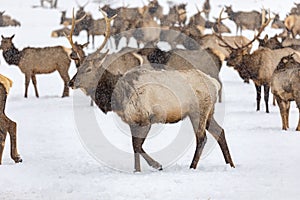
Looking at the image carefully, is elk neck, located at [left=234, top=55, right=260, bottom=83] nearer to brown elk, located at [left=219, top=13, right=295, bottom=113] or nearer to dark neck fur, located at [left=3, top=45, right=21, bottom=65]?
brown elk, located at [left=219, top=13, right=295, bottom=113]

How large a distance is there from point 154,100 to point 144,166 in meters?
0.97

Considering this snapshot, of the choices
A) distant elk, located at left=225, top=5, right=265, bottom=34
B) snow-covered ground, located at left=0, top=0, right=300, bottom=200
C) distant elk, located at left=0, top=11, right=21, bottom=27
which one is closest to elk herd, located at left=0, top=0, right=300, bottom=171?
snow-covered ground, located at left=0, top=0, right=300, bottom=200

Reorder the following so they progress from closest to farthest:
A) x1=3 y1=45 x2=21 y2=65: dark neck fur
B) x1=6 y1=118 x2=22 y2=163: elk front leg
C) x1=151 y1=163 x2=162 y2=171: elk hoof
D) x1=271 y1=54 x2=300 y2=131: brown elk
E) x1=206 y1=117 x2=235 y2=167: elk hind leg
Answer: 1. x1=151 y1=163 x2=162 y2=171: elk hoof
2. x1=206 y1=117 x2=235 y2=167: elk hind leg
3. x1=6 y1=118 x2=22 y2=163: elk front leg
4. x1=271 y1=54 x2=300 y2=131: brown elk
5. x1=3 y1=45 x2=21 y2=65: dark neck fur

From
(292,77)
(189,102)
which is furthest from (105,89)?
(292,77)

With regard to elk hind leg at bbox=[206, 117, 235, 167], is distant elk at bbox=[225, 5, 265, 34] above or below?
below

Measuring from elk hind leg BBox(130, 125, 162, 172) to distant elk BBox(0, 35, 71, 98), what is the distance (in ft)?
22.5

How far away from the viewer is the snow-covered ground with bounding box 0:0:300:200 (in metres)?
5.92

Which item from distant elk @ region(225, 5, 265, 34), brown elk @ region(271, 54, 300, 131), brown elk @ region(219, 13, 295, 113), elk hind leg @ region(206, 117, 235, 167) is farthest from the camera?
distant elk @ region(225, 5, 265, 34)

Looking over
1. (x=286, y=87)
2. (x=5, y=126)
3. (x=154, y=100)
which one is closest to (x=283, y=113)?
(x=286, y=87)

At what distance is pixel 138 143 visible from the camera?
6.84 m

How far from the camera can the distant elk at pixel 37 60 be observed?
13594 mm

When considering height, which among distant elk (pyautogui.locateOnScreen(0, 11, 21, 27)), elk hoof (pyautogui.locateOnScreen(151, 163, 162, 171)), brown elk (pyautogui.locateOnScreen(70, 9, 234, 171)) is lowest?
distant elk (pyautogui.locateOnScreen(0, 11, 21, 27))

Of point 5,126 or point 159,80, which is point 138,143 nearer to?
point 159,80

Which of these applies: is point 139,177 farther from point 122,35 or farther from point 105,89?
point 122,35
